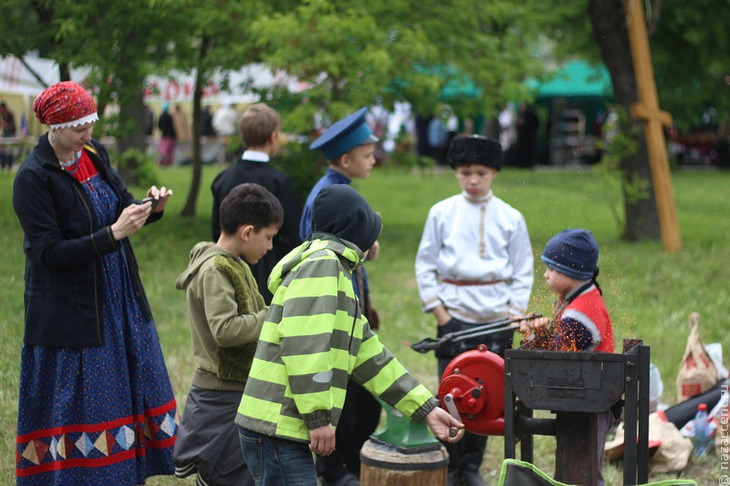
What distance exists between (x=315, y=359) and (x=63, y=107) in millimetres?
1660

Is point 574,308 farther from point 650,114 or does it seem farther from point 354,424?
point 650,114

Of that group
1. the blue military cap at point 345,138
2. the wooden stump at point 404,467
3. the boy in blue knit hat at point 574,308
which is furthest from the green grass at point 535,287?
the wooden stump at point 404,467

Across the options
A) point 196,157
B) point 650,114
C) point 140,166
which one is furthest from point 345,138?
point 196,157

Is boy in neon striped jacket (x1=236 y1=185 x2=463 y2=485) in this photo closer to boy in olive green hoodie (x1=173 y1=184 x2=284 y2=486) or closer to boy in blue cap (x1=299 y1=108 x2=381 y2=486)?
boy in olive green hoodie (x1=173 y1=184 x2=284 y2=486)

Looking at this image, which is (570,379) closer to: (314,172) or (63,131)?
(63,131)

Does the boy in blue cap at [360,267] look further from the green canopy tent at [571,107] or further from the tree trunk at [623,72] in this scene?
the green canopy tent at [571,107]

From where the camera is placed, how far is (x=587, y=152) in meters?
27.3

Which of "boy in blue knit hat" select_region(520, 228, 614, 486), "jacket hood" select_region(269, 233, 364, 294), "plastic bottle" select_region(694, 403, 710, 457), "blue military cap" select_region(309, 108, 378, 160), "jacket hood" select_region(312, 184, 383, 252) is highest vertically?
"blue military cap" select_region(309, 108, 378, 160)

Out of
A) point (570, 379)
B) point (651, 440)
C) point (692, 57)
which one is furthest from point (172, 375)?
point (692, 57)

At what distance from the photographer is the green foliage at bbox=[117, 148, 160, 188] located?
11.4 m

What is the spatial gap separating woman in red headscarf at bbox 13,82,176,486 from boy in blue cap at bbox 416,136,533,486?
153cm

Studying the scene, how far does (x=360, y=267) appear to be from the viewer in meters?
5.07

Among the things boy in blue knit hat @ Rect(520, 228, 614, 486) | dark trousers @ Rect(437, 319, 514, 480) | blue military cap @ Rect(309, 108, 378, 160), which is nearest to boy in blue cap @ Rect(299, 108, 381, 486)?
blue military cap @ Rect(309, 108, 378, 160)

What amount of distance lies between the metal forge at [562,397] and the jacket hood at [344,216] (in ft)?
2.12
